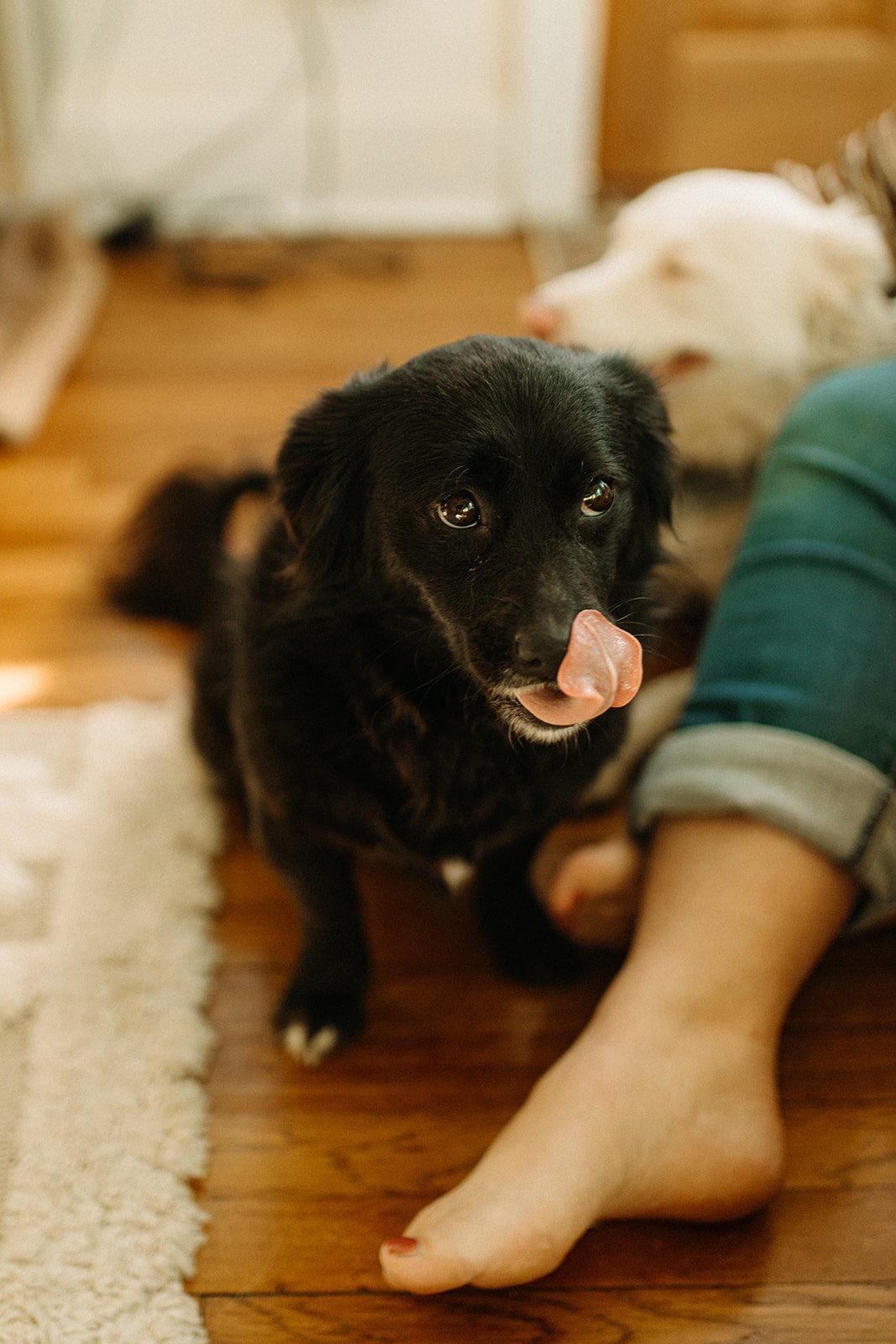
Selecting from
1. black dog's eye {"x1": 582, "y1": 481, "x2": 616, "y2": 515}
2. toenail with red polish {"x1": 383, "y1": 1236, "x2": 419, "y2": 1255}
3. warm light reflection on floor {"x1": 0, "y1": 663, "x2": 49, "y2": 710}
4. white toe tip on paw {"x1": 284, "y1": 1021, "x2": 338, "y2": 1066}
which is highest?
black dog's eye {"x1": 582, "y1": 481, "x2": 616, "y2": 515}

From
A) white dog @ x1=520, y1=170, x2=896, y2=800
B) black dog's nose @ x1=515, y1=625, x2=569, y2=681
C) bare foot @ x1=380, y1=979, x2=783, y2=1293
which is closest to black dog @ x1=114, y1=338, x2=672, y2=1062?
black dog's nose @ x1=515, y1=625, x2=569, y2=681

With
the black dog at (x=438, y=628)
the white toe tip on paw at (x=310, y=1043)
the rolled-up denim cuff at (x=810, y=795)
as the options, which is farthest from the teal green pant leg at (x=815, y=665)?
the white toe tip on paw at (x=310, y=1043)

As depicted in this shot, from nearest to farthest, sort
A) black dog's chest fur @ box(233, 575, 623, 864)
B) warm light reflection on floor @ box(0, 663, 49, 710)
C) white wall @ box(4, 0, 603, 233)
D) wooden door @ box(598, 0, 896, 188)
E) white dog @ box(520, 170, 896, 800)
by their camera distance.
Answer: black dog's chest fur @ box(233, 575, 623, 864) < white dog @ box(520, 170, 896, 800) < warm light reflection on floor @ box(0, 663, 49, 710) < white wall @ box(4, 0, 603, 233) < wooden door @ box(598, 0, 896, 188)

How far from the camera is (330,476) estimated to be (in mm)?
915

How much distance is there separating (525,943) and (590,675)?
0.52m

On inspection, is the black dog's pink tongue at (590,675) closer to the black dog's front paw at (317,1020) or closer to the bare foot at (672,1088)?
the bare foot at (672,1088)

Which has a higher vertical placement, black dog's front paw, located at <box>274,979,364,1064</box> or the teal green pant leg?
the teal green pant leg

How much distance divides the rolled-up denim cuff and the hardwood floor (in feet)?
0.69

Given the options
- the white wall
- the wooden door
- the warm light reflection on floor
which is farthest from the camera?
the wooden door

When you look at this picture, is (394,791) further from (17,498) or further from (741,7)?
(741,7)

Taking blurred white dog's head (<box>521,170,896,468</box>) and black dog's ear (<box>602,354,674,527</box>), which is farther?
blurred white dog's head (<box>521,170,896,468</box>)

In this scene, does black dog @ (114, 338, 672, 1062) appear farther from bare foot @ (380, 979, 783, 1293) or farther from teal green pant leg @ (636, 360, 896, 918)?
bare foot @ (380, 979, 783, 1293)

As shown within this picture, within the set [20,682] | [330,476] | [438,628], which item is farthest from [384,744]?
[20,682]

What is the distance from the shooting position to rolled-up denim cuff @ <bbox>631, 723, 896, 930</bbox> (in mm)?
975
